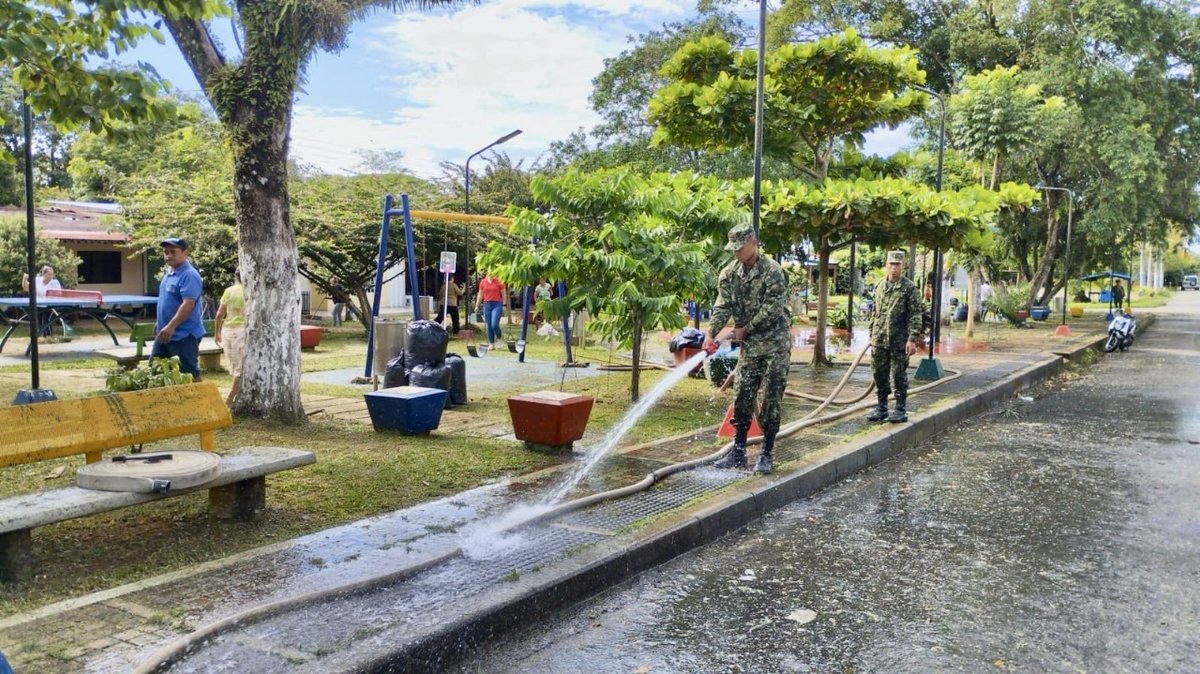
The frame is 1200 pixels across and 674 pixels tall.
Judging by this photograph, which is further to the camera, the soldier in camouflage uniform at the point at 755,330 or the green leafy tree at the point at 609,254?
the green leafy tree at the point at 609,254

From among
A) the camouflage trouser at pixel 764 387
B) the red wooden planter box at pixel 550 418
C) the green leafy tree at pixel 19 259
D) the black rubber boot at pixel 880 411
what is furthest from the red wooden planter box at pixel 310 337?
the camouflage trouser at pixel 764 387

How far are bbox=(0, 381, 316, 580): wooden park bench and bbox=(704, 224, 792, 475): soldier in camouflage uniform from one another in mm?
3374

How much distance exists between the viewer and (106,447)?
17.6 ft

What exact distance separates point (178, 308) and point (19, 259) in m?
17.3

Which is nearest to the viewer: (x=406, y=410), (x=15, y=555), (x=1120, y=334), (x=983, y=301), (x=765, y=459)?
(x=15, y=555)

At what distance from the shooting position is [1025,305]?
1236 inches

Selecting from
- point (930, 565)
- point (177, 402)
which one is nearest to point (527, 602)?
point (930, 565)

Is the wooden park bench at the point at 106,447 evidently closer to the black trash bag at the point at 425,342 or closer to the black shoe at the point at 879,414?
the black trash bag at the point at 425,342

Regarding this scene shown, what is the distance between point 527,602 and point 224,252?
16.7 metres

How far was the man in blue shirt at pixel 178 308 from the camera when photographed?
7711 millimetres

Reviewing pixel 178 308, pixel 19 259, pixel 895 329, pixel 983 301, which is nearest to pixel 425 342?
pixel 178 308

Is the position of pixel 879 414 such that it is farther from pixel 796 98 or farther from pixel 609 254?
pixel 796 98

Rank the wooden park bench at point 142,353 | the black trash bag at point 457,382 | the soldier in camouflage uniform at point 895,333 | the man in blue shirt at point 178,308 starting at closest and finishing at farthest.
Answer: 1. the man in blue shirt at point 178,308
2. the soldier in camouflage uniform at point 895,333
3. the black trash bag at point 457,382
4. the wooden park bench at point 142,353

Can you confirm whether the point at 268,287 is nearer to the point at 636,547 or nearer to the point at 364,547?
the point at 364,547
